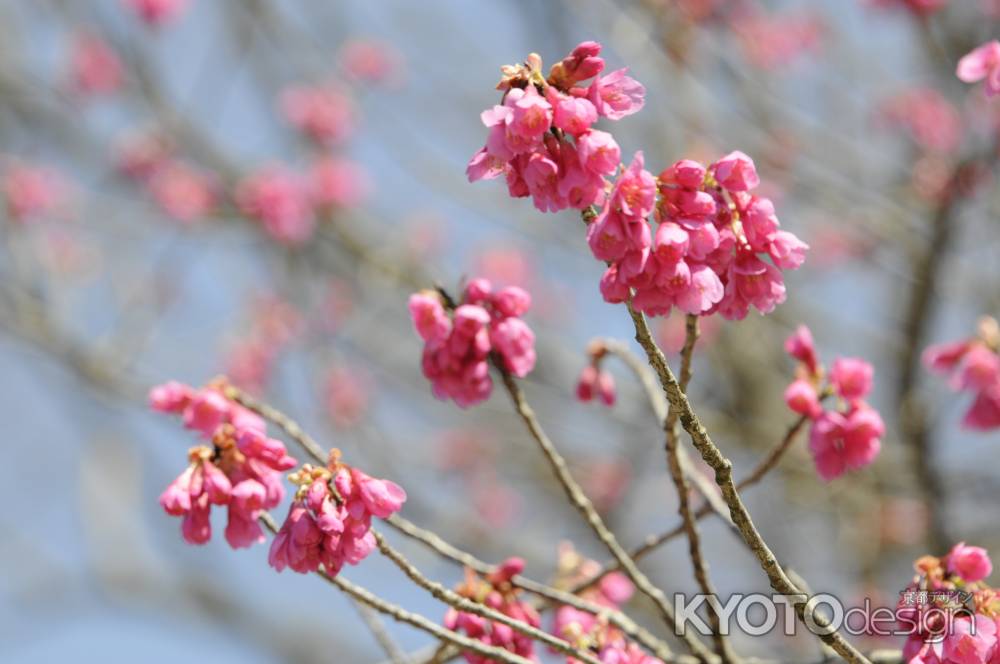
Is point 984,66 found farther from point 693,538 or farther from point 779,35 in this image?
point 779,35

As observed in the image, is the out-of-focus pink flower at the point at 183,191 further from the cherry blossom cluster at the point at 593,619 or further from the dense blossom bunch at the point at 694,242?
the dense blossom bunch at the point at 694,242

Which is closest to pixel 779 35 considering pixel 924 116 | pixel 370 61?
pixel 924 116

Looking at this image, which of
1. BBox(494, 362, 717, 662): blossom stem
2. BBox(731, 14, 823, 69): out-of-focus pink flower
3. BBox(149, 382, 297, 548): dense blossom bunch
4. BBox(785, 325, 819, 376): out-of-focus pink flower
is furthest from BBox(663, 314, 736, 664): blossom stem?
BBox(731, 14, 823, 69): out-of-focus pink flower

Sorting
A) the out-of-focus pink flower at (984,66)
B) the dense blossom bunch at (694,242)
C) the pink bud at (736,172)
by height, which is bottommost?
the dense blossom bunch at (694,242)

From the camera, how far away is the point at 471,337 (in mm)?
1843

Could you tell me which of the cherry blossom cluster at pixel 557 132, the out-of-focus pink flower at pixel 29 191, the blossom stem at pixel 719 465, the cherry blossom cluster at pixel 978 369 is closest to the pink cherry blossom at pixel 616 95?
the cherry blossom cluster at pixel 557 132

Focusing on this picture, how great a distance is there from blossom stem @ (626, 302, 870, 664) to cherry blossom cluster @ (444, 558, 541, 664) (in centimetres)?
50

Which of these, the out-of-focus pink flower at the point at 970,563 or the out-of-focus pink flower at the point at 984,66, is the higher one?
the out-of-focus pink flower at the point at 984,66

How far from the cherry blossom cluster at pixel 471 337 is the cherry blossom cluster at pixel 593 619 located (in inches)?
17.4

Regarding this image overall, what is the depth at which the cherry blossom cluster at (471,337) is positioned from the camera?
6.02ft

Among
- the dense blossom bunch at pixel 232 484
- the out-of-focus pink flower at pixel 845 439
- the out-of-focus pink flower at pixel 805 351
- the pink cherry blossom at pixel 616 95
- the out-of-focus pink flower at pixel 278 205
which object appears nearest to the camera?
the pink cherry blossom at pixel 616 95

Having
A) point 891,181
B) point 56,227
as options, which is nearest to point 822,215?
point 891,181

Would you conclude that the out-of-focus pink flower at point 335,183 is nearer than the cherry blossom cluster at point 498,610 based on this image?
No

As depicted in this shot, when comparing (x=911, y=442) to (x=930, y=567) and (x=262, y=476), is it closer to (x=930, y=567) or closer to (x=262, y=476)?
(x=930, y=567)
